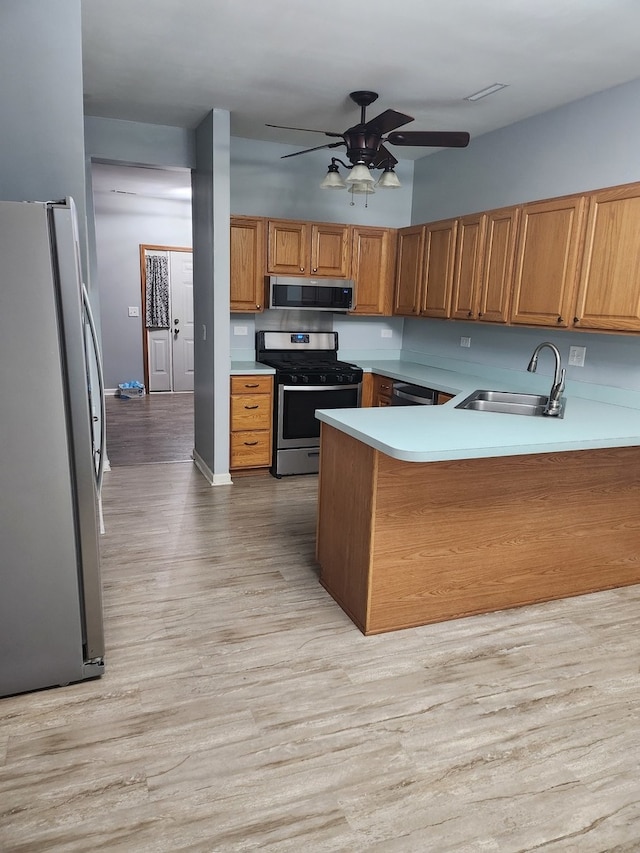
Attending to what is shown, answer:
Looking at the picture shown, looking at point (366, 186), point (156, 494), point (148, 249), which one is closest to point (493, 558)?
point (366, 186)

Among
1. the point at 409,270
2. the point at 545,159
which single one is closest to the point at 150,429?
the point at 409,270

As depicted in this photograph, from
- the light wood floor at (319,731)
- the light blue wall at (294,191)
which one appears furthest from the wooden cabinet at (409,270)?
the light wood floor at (319,731)

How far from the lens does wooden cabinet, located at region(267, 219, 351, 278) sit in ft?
15.7

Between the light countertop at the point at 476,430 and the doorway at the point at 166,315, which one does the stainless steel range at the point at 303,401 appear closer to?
the light countertop at the point at 476,430

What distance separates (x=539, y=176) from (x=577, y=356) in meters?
1.26

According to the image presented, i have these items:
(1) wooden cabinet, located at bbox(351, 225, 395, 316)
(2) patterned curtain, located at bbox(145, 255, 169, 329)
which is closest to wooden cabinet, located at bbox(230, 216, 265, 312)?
(1) wooden cabinet, located at bbox(351, 225, 395, 316)

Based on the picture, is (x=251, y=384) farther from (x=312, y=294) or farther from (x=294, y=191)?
(x=294, y=191)

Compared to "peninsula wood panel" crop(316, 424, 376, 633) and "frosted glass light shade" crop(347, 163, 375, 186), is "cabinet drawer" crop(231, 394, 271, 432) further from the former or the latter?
"frosted glass light shade" crop(347, 163, 375, 186)

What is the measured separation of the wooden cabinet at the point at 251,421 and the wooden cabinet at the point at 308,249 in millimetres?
961

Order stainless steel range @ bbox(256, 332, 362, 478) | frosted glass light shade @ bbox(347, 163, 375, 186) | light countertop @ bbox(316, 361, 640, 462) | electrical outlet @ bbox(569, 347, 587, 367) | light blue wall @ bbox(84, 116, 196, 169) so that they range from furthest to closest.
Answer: stainless steel range @ bbox(256, 332, 362, 478) → light blue wall @ bbox(84, 116, 196, 169) → electrical outlet @ bbox(569, 347, 587, 367) → frosted glass light shade @ bbox(347, 163, 375, 186) → light countertop @ bbox(316, 361, 640, 462)

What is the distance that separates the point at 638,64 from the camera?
3.08 m

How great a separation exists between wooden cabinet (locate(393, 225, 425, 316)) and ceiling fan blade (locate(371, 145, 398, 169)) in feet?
4.64

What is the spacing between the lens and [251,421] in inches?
186

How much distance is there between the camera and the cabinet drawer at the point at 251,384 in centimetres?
462
